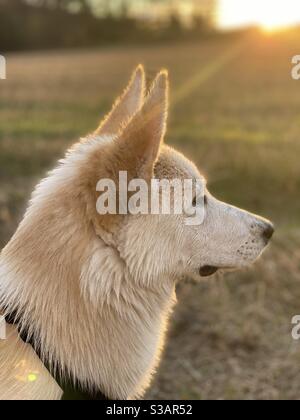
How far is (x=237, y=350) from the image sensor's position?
4340 millimetres

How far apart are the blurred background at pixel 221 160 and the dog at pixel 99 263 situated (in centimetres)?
75

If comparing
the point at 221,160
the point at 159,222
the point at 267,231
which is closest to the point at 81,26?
the point at 221,160

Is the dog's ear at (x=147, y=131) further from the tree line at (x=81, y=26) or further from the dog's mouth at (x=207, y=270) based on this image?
the tree line at (x=81, y=26)

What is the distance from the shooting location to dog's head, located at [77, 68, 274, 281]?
7.47 feet

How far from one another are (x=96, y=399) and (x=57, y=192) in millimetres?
881

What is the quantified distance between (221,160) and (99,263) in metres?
6.41

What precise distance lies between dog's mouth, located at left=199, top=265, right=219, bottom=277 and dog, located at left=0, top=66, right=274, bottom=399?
2.2 inches

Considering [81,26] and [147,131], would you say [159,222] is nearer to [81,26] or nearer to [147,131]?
[147,131]

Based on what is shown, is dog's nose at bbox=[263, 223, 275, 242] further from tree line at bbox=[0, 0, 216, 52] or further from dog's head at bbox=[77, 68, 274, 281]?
tree line at bbox=[0, 0, 216, 52]

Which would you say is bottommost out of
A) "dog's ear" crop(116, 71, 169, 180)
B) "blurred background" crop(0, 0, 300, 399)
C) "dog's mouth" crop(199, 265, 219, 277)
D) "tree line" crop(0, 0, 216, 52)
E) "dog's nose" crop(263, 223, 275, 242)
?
"blurred background" crop(0, 0, 300, 399)

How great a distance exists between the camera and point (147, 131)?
2258 mm

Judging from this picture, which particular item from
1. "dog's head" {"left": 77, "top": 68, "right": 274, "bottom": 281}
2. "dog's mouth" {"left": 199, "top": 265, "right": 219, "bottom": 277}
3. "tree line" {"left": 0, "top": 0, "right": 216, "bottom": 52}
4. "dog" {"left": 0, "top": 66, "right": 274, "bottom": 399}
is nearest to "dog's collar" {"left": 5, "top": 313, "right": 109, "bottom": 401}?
"dog" {"left": 0, "top": 66, "right": 274, "bottom": 399}
